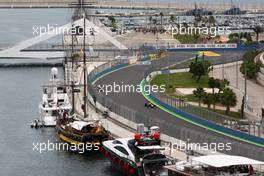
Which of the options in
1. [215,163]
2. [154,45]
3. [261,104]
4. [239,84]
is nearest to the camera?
[215,163]

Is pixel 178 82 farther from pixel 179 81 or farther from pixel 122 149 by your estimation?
pixel 122 149

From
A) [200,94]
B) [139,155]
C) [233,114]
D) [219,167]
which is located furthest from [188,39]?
[219,167]

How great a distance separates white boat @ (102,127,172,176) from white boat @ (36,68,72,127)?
8449 millimetres

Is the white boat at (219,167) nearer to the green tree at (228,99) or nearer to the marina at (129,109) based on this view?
the marina at (129,109)

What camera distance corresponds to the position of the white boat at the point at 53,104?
42312 mm

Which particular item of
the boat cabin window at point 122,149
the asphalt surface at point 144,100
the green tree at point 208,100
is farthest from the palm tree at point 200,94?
the boat cabin window at point 122,149

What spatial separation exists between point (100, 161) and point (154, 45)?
128 ft

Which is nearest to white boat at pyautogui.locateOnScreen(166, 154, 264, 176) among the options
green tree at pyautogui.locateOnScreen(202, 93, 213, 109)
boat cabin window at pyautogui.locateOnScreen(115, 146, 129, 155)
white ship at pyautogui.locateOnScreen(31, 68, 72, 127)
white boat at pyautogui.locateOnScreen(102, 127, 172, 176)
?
white boat at pyautogui.locateOnScreen(102, 127, 172, 176)

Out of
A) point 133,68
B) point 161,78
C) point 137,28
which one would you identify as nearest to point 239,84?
point 161,78

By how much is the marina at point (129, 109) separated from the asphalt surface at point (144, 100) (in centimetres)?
5

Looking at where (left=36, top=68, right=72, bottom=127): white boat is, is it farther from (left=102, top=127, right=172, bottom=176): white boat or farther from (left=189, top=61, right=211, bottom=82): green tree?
(left=189, top=61, right=211, bottom=82): green tree

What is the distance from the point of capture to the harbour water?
34125 mm

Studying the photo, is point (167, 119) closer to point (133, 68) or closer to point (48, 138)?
point (48, 138)

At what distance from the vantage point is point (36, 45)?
6844cm
